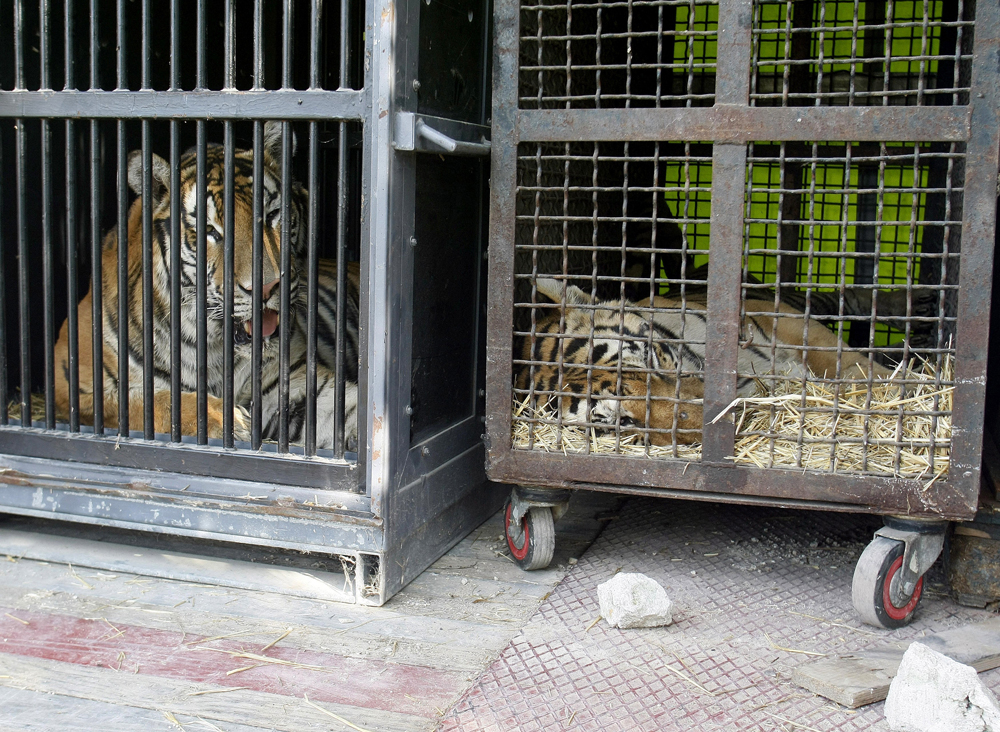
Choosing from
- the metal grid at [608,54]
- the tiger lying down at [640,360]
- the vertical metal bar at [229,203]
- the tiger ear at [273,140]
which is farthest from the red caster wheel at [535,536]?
the tiger ear at [273,140]

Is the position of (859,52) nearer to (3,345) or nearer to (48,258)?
(48,258)

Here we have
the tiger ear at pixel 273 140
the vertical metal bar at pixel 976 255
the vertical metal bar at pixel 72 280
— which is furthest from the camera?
the tiger ear at pixel 273 140

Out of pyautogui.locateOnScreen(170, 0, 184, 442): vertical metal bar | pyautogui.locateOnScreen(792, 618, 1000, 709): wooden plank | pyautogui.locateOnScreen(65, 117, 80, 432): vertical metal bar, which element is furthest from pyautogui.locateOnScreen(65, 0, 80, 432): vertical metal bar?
pyautogui.locateOnScreen(792, 618, 1000, 709): wooden plank

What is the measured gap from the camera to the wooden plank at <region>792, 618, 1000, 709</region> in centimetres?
189

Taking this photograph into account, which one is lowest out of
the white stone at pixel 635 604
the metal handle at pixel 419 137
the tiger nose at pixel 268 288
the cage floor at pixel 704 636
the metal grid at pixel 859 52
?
the cage floor at pixel 704 636

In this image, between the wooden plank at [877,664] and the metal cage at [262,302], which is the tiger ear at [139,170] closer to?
the metal cage at [262,302]

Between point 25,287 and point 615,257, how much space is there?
2.38 metres

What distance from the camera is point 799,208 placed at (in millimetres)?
4527

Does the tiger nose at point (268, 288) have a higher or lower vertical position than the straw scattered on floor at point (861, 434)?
higher

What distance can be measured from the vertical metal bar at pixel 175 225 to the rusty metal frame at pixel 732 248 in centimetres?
79

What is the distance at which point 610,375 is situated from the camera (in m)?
2.82

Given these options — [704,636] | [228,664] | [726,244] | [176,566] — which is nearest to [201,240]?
[176,566]

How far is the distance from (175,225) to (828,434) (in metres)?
1.75

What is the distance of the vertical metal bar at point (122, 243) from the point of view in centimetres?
240
